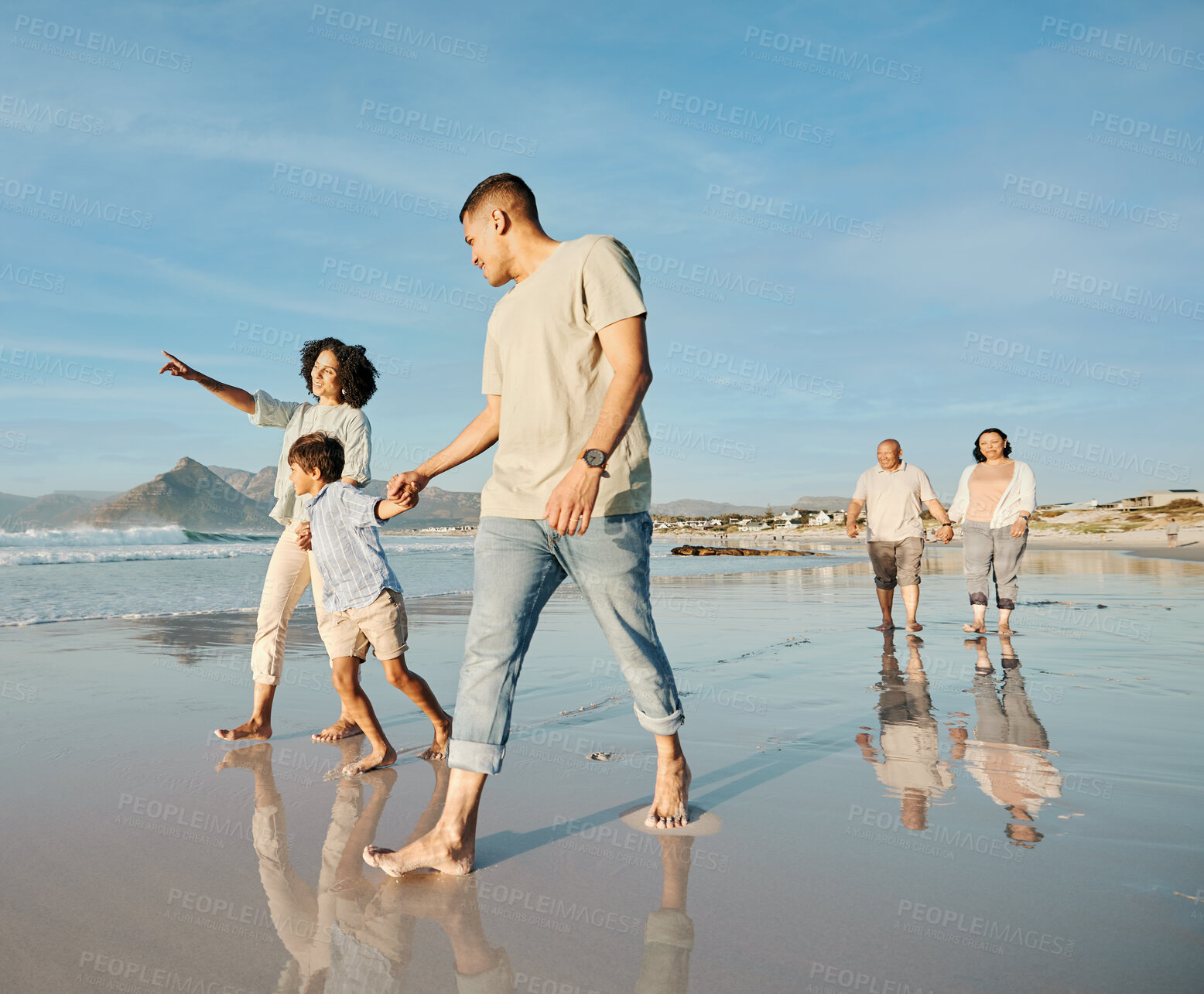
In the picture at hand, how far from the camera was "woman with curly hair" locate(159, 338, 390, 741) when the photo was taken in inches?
153

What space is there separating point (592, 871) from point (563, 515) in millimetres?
1023

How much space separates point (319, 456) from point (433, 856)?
6.51 feet

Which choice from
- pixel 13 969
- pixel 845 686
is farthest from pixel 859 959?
pixel 845 686

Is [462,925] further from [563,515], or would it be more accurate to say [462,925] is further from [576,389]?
[576,389]

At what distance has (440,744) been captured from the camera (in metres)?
3.56

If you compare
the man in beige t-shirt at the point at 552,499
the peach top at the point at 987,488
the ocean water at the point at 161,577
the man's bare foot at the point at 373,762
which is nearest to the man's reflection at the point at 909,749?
the man in beige t-shirt at the point at 552,499

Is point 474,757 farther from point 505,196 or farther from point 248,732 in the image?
point 248,732

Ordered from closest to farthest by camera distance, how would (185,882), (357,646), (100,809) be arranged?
(185,882) → (100,809) → (357,646)

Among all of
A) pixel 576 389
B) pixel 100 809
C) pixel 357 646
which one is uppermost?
pixel 576 389

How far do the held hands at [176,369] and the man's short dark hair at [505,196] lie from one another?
226 cm

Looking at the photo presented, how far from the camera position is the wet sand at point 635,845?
175 centimetres

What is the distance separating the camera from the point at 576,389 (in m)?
2.41

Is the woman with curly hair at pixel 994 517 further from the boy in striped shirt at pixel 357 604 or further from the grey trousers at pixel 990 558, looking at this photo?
the boy in striped shirt at pixel 357 604

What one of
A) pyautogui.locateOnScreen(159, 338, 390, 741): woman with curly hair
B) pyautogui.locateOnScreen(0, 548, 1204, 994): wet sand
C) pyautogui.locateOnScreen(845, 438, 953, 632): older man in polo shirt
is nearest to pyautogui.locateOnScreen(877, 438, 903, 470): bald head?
pyautogui.locateOnScreen(845, 438, 953, 632): older man in polo shirt
